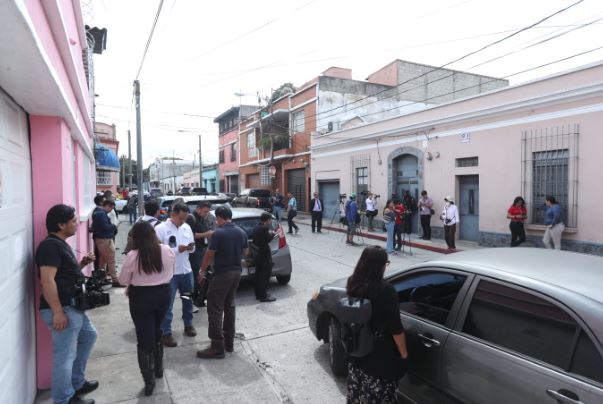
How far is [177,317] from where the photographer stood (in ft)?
18.5

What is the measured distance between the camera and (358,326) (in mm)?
2600

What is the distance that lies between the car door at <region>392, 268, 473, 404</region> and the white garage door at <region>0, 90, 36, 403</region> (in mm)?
2926


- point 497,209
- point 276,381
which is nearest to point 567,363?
point 276,381

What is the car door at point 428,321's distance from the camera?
2.71 m

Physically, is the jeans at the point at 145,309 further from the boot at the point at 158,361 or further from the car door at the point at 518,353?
the car door at the point at 518,353

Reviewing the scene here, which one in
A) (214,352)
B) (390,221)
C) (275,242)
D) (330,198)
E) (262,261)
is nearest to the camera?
(214,352)

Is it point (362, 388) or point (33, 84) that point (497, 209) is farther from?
point (33, 84)

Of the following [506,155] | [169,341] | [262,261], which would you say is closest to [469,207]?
[506,155]

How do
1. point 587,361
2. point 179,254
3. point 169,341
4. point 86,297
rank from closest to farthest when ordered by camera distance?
1. point 587,361
2. point 86,297
3. point 169,341
4. point 179,254

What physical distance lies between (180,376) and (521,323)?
3203 mm

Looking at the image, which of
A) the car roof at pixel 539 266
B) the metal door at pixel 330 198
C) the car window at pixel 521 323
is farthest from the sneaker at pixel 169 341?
the metal door at pixel 330 198

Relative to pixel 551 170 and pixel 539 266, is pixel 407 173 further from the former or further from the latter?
pixel 539 266

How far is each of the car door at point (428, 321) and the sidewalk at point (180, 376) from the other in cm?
135

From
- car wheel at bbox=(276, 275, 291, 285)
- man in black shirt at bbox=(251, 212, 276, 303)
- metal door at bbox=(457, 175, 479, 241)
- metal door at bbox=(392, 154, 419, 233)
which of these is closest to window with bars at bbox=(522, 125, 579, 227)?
metal door at bbox=(457, 175, 479, 241)
